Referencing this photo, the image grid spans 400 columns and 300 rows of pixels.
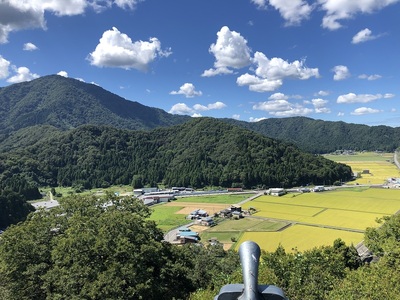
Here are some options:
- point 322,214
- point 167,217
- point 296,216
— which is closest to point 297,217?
point 296,216

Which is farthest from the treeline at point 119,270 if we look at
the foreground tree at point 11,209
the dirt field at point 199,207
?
the foreground tree at point 11,209

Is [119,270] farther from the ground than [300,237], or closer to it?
farther from the ground

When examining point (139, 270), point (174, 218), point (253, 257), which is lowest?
point (174, 218)

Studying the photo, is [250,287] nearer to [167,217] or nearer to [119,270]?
[119,270]

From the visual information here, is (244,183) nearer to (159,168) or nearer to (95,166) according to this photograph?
(159,168)

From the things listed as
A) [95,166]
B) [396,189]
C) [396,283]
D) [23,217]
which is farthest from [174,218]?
[95,166]

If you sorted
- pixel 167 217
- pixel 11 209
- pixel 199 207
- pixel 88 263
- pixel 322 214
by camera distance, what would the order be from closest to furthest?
1. pixel 88 263
2. pixel 322 214
3. pixel 167 217
4. pixel 11 209
5. pixel 199 207

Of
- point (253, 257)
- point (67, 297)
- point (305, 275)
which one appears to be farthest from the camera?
point (305, 275)

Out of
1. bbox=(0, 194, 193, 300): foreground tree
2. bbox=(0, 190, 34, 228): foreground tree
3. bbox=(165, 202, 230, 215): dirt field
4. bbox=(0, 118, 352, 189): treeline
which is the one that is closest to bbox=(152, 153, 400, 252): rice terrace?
bbox=(165, 202, 230, 215): dirt field
